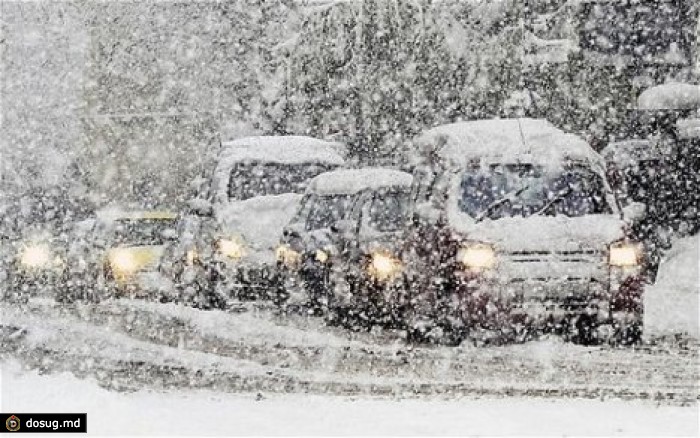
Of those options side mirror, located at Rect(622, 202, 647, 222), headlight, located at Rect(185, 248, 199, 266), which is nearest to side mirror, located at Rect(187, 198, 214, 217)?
headlight, located at Rect(185, 248, 199, 266)

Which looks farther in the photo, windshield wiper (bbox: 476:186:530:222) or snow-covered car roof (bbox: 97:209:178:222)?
snow-covered car roof (bbox: 97:209:178:222)

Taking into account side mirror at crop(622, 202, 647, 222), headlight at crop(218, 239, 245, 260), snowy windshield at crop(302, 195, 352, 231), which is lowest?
side mirror at crop(622, 202, 647, 222)

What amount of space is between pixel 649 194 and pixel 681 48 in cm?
718

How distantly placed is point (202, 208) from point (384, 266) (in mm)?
3566

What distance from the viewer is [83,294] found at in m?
19.0

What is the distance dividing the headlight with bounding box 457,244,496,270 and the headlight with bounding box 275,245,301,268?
3827mm

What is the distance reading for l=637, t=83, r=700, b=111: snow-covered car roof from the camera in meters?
20.5

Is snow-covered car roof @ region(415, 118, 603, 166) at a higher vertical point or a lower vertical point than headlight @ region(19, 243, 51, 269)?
lower

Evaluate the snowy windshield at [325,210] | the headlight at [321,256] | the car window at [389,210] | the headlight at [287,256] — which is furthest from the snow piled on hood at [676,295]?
the headlight at [287,256]

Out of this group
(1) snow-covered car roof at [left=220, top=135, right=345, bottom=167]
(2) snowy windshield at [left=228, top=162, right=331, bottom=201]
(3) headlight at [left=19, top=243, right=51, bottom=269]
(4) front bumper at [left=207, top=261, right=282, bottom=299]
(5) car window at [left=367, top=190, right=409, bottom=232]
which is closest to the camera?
(5) car window at [left=367, top=190, right=409, bottom=232]

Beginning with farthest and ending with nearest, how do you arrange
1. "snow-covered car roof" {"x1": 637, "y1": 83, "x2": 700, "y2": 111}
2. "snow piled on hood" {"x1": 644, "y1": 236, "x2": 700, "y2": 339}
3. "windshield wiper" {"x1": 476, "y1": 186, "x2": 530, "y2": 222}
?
"snow-covered car roof" {"x1": 637, "y1": 83, "x2": 700, "y2": 111}, "snow piled on hood" {"x1": 644, "y1": 236, "x2": 700, "y2": 339}, "windshield wiper" {"x1": 476, "y1": 186, "x2": 530, "y2": 222}

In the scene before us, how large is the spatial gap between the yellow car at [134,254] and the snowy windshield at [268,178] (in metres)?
1.22

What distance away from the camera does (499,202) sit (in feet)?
41.2

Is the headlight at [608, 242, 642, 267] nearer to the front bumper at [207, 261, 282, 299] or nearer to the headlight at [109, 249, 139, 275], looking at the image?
the front bumper at [207, 261, 282, 299]
